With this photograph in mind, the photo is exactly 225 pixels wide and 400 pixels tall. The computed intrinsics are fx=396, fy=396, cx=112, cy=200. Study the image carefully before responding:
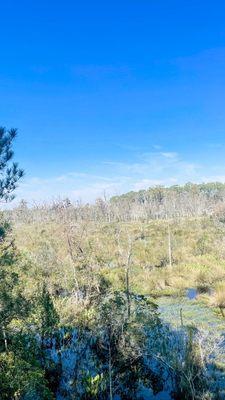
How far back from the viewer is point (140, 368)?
48.8ft

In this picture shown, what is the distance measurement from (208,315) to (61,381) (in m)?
10.8

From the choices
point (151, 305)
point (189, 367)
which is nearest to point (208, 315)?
point (151, 305)

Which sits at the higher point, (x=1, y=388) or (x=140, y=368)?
(x=1, y=388)

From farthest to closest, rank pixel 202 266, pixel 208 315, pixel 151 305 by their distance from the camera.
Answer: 1. pixel 202 266
2. pixel 208 315
3. pixel 151 305

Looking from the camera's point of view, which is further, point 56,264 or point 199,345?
point 56,264

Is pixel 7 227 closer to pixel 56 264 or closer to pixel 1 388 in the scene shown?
pixel 1 388

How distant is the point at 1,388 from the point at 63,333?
24.9 ft

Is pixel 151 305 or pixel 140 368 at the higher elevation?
pixel 151 305

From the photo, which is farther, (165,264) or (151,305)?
(165,264)

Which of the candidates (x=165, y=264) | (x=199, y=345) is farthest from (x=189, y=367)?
(x=165, y=264)

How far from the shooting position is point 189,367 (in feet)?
41.4

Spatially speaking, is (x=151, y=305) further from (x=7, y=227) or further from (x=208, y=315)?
(x=7, y=227)

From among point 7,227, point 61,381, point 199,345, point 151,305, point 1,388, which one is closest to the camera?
point 1,388

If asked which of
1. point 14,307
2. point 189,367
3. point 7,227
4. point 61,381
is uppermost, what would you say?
point 7,227
